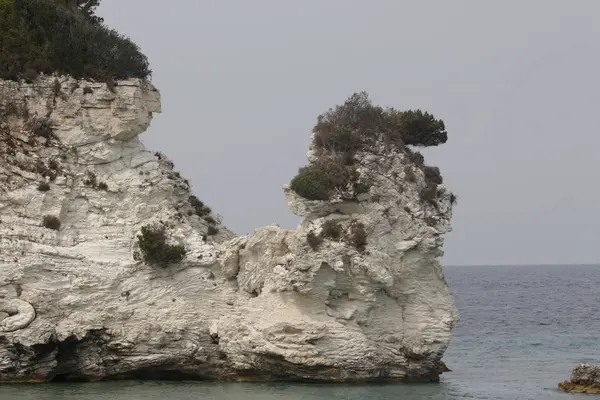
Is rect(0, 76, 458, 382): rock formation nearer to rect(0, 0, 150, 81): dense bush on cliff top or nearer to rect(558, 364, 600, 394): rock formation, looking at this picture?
rect(0, 0, 150, 81): dense bush on cliff top

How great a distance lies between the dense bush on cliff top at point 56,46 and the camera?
100ft

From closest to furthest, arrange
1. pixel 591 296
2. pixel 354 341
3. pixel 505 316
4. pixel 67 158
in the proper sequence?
pixel 354 341 < pixel 67 158 < pixel 505 316 < pixel 591 296

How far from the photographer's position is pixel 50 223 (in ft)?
93.1

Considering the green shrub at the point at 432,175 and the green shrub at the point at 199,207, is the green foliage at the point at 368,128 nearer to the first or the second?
the green shrub at the point at 432,175

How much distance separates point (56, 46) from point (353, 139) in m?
9.92

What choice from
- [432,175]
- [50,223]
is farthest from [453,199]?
[50,223]

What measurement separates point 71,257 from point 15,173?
322cm

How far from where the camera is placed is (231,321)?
28.7 meters

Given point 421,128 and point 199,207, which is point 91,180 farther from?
point 421,128

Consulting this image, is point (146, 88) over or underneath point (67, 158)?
over

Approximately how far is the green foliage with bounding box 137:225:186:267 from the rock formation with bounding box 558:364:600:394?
1238cm

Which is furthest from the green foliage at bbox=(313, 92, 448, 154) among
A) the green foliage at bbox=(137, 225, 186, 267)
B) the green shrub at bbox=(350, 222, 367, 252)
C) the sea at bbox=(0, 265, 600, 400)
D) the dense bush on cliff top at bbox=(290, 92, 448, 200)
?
the sea at bbox=(0, 265, 600, 400)

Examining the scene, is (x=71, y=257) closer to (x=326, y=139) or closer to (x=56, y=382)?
(x=56, y=382)

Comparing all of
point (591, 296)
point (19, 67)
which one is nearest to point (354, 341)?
point (19, 67)
